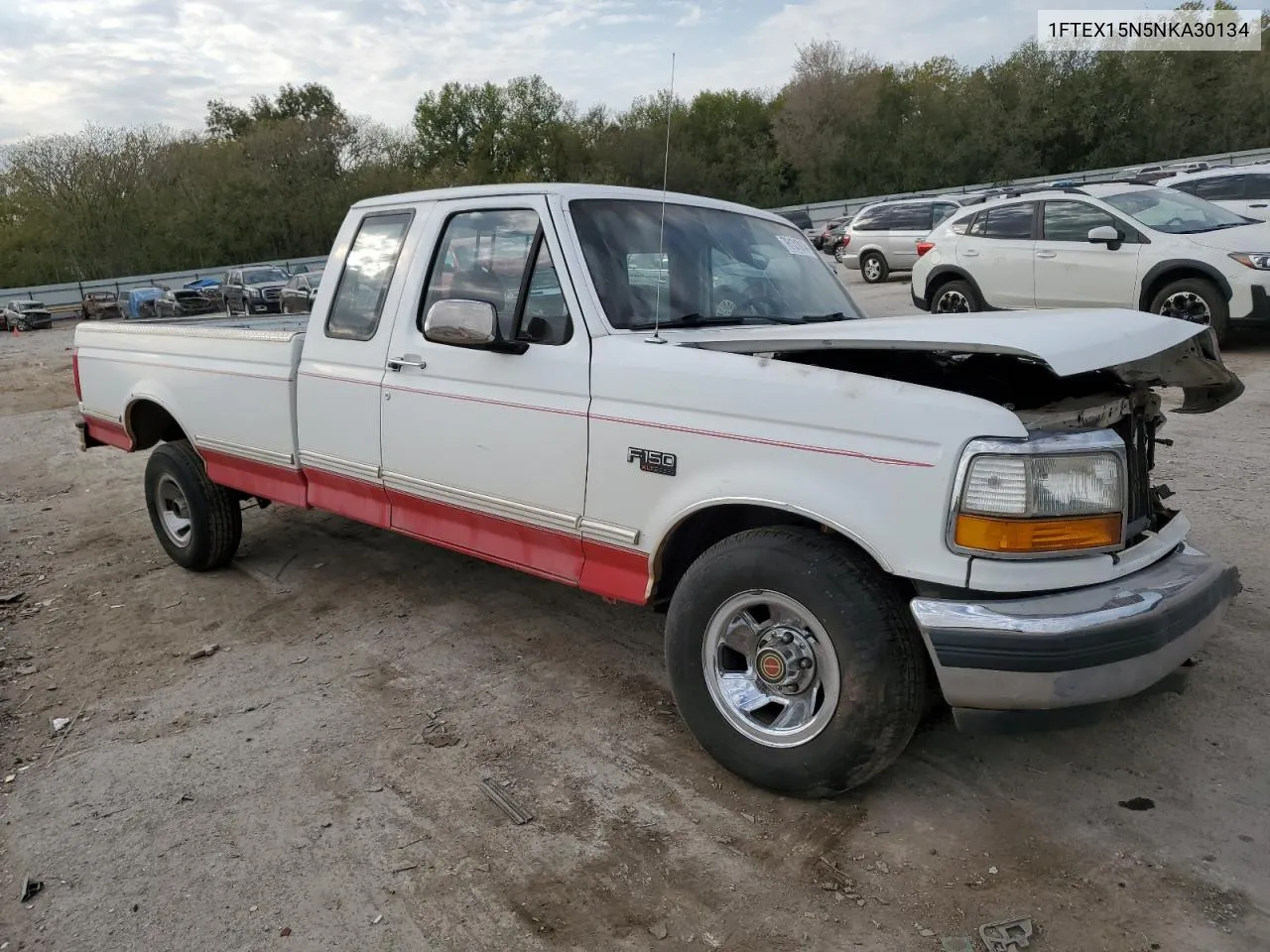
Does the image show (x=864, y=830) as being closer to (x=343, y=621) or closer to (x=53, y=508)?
(x=343, y=621)

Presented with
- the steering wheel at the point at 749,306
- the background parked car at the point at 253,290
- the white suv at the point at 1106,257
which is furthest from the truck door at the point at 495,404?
the background parked car at the point at 253,290

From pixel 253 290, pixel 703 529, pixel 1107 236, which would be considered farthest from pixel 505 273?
pixel 253 290

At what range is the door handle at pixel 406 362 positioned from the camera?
404 cm

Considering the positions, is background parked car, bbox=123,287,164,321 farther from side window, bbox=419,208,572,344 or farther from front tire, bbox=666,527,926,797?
front tire, bbox=666,527,926,797

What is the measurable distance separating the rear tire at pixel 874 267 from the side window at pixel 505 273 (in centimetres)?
1770

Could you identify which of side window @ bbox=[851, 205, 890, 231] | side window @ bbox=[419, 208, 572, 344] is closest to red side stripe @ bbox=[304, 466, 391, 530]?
side window @ bbox=[419, 208, 572, 344]

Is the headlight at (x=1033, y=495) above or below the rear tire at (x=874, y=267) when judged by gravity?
below

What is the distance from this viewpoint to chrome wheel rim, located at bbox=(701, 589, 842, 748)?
2867 millimetres

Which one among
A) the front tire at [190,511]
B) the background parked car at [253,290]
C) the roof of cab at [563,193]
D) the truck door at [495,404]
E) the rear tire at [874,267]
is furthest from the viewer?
the background parked car at [253,290]

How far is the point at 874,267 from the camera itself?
20531mm

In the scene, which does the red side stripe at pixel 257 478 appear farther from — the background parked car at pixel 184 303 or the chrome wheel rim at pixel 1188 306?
the background parked car at pixel 184 303

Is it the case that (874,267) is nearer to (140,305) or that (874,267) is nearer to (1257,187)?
(1257,187)

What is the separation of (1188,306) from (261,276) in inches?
1078

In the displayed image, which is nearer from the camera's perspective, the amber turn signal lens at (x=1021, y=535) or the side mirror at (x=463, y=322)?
the amber turn signal lens at (x=1021, y=535)
